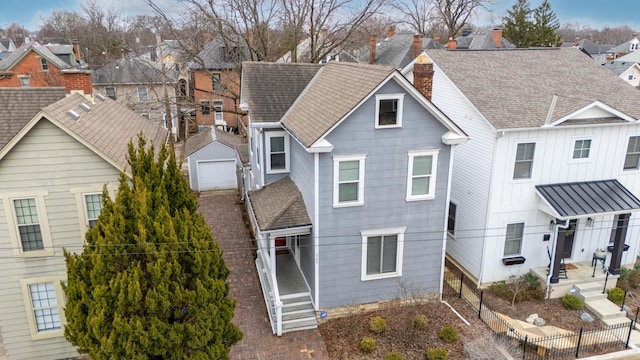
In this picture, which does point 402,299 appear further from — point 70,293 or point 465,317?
point 70,293

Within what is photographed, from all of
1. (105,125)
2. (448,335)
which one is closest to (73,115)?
(105,125)

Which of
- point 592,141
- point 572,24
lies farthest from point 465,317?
point 572,24

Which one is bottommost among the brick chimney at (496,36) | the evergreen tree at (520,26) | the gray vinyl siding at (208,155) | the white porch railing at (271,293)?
the white porch railing at (271,293)

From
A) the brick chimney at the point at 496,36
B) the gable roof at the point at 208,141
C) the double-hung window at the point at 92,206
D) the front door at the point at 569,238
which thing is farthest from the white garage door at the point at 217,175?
the brick chimney at the point at 496,36

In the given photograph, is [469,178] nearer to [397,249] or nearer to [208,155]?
[397,249]

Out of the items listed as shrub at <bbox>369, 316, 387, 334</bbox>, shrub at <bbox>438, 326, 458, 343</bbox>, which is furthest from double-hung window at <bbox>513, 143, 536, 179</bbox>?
shrub at <bbox>369, 316, 387, 334</bbox>

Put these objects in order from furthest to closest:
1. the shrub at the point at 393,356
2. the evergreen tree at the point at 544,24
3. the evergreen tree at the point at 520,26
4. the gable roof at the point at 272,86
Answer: the evergreen tree at the point at 520,26 → the evergreen tree at the point at 544,24 → the gable roof at the point at 272,86 → the shrub at the point at 393,356

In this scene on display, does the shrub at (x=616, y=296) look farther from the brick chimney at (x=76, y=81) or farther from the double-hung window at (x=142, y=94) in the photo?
the double-hung window at (x=142, y=94)
